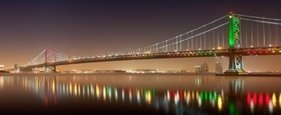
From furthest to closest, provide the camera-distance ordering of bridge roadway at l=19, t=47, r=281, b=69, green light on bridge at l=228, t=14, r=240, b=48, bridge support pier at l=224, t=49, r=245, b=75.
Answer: green light on bridge at l=228, t=14, r=240, b=48
bridge support pier at l=224, t=49, r=245, b=75
bridge roadway at l=19, t=47, r=281, b=69

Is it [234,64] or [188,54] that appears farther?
[188,54]

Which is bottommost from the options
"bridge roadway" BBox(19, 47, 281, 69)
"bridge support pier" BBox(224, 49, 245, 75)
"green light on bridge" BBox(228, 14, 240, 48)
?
"bridge support pier" BBox(224, 49, 245, 75)

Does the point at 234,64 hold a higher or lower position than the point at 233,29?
lower

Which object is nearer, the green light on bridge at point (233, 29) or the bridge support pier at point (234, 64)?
the bridge support pier at point (234, 64)

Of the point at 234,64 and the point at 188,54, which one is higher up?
the point at 188,54

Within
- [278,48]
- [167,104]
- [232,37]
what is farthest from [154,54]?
[167,104]

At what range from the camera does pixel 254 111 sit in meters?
14.7

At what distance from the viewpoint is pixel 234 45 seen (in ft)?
188

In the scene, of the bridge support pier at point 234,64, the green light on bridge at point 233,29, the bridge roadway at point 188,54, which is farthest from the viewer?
the green light on bridge at point 233,29

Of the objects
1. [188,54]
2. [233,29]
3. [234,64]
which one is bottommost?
[234,64]

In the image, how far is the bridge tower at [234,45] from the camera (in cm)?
5519

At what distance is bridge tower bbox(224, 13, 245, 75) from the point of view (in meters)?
55.2

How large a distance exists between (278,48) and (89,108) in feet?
119

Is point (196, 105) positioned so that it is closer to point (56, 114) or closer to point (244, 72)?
point (56, 114)
